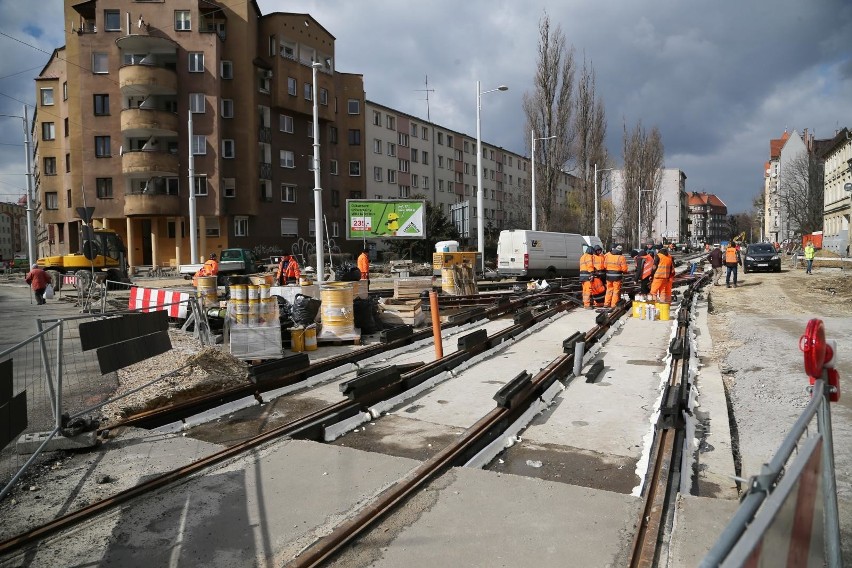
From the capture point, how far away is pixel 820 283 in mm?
24547

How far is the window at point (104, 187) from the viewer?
129ft

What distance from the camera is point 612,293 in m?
16.1

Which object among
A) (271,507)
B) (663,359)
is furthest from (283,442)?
(663,359)

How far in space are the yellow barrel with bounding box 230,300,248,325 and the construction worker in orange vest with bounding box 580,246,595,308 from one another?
9.70 meters

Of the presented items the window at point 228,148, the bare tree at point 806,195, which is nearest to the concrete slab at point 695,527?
the window at point 228,148

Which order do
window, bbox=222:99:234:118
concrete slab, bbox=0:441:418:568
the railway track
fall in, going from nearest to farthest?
concrete slab, bbox=0:441:418:568, the railway track, window, bbox=222:99:234:118

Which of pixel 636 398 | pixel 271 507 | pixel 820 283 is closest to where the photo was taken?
pixel 271 507

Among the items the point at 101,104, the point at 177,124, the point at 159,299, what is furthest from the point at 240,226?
the point at 159,299

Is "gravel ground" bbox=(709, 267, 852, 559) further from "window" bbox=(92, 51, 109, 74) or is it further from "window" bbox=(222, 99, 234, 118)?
"window" bbox=(92, 51, 109, 74)

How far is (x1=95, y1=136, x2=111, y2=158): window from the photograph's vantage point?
39469 millimetres

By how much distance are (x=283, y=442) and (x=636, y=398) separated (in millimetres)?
4317

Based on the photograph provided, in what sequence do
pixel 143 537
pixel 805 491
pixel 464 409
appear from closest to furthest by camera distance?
pixel 805 491 < pixel 143 537 < pixel 464 409

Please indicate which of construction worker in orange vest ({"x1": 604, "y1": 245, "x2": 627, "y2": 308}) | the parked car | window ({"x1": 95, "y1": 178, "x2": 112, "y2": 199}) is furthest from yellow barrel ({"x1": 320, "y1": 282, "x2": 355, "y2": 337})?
window ({"x1": 95, "y1": 178, "x2": 112, "y2": 199})

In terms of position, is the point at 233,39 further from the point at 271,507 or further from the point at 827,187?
the point at 827,187
